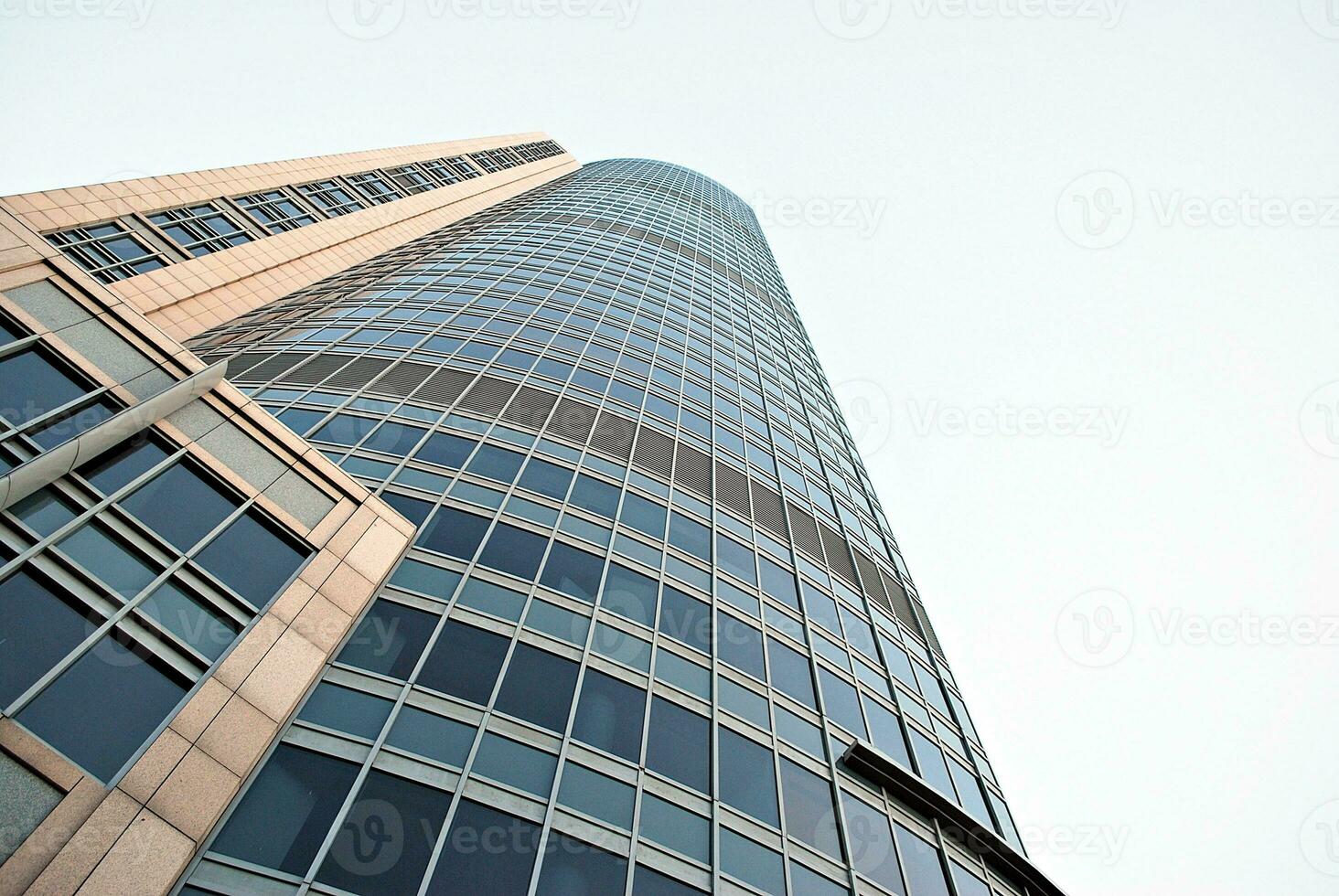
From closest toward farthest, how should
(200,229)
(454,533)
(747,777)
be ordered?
(747,777) → (454,533) → (200,229)

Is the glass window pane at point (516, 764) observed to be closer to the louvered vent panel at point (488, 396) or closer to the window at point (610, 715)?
the window at point (610, 715)

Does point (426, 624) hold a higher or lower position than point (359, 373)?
lower

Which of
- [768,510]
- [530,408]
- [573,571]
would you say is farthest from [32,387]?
[768,510]

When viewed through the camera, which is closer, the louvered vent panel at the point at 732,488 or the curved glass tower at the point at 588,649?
the curved glass tower at the point at 588,649

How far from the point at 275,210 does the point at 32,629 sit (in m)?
33.5

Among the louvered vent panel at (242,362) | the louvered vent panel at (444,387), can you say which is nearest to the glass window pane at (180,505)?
the louvered vent panel at (444,387)

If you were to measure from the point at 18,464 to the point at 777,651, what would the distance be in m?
14.6

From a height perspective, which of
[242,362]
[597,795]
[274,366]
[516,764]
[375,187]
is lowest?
[597,795]

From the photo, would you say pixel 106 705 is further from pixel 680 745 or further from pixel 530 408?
pixel 530 408

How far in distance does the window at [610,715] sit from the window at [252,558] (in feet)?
18.3

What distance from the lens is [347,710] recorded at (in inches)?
483

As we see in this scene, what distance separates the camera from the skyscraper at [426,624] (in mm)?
9992

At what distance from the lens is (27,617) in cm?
955

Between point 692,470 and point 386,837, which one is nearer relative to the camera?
point 386,837
